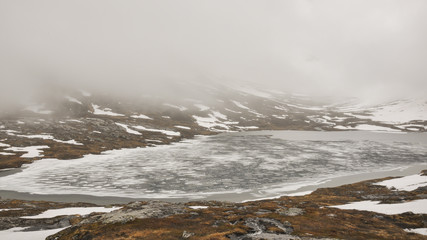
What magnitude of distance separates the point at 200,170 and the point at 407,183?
39954 millimetres

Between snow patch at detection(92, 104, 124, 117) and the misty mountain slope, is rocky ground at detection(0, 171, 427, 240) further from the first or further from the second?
snow patch at detection(92, 104, 124, 117)

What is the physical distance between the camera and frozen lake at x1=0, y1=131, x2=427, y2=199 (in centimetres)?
4925

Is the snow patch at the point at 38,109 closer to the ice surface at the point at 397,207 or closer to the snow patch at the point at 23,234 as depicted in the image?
the snow patch at the point at 23,234

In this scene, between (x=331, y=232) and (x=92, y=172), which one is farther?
(x=92, y=172)

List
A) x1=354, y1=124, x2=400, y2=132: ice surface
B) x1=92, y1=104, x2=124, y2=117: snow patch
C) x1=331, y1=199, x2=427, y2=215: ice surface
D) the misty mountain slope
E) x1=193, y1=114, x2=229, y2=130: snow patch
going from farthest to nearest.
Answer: x1=354, y1=124, x2=400, y2=132: ice surface, x1=193, y1=114, x2=229, y2=130: snow patch, x1=92, y1=104, x2=124, y2=117: snow patch, the misty mountain slope, x1=331, y1=199, x2=427, y2=215: ice surface

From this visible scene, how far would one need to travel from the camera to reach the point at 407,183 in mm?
43469

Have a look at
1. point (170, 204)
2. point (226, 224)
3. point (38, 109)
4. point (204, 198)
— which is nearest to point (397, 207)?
point (226, 224)

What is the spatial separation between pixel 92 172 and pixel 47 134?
173 feet

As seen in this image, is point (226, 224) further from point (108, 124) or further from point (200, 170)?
point (108, 124)

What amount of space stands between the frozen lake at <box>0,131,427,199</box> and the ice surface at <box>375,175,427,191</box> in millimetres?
13158

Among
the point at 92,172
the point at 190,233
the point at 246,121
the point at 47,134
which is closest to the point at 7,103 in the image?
the point at 47,134

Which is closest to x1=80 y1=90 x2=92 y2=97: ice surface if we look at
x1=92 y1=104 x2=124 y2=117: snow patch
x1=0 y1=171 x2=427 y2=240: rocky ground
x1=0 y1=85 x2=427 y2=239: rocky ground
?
x1=0 y1=85 x2=427 y2=239: rocky ground

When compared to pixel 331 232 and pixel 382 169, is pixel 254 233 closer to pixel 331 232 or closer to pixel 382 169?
pixel 331 232

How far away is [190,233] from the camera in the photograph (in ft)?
60.5
